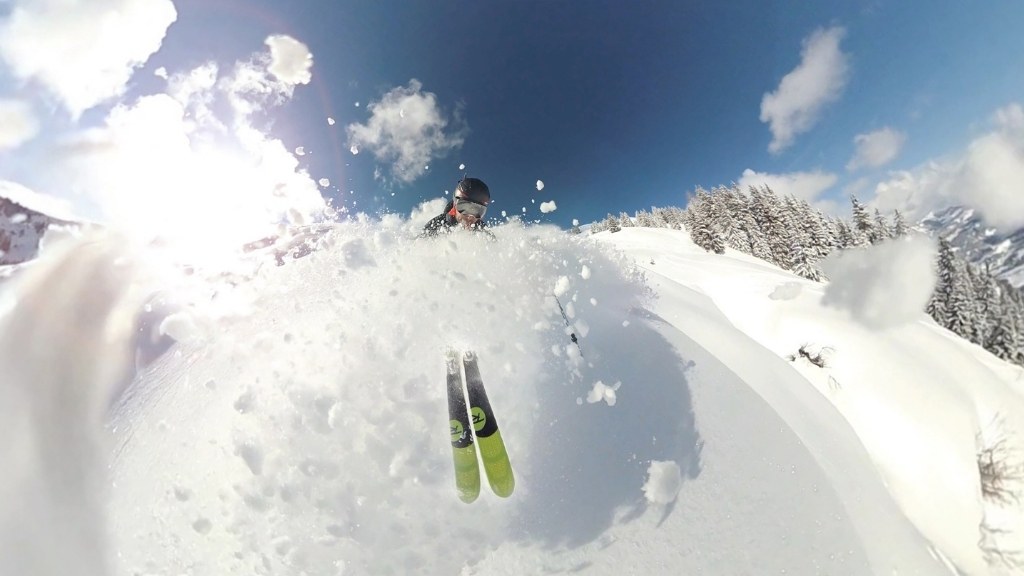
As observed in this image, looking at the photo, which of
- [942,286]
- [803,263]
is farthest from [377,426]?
[803,263]

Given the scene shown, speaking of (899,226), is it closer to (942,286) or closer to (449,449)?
(942,286)

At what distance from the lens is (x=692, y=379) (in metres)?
6.87

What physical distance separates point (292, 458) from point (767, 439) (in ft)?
22.0

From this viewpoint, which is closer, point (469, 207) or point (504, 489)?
point (504, 489)

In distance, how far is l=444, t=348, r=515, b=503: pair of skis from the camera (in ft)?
15.4

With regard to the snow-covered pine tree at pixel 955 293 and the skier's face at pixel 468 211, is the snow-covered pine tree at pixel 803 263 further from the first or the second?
the skier's face at pixel 468 211

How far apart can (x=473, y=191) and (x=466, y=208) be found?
34 centimetres

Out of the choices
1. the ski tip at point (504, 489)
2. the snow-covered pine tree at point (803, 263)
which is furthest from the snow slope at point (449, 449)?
the snow-covered pine tree at point (803, 263)

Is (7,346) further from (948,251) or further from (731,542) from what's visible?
(948,251)

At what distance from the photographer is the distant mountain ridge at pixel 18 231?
5.30 metres

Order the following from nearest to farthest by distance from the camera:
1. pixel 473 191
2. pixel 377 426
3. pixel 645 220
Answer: pixel 377 426
pixel 473 191
pixel 645 220

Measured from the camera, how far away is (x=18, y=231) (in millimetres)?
5332

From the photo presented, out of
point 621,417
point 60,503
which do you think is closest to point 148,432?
point 60,503

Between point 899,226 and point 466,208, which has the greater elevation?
point 899,226
